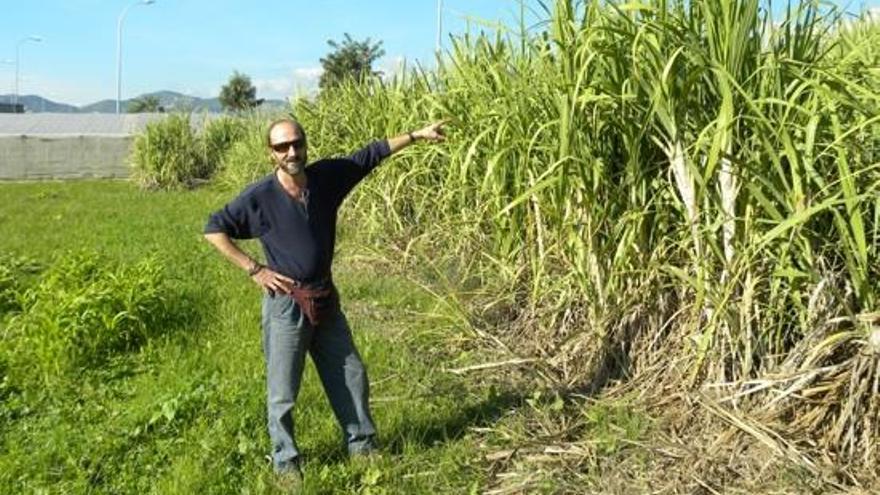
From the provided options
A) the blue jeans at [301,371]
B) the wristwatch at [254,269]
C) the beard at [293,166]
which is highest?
the beard at [293,166]

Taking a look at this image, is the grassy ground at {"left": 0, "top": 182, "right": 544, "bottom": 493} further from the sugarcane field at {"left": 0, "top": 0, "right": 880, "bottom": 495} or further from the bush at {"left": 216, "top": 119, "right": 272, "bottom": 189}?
the bush at {"left": 216, "top": 119, "right": 272, "bottom": 189}

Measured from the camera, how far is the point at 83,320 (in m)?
5.36

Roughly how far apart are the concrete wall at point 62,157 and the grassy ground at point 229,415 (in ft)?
66.5

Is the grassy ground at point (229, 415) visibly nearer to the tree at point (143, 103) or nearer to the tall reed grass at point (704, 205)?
the tall reed grass at point (704, 205)

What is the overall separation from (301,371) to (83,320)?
2546 mm

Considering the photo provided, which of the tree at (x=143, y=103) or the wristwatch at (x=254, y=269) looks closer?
the wristwatch at (x=254, y=269)

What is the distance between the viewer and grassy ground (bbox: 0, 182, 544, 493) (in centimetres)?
346

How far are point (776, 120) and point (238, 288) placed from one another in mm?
5003

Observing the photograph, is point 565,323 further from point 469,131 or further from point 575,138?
point 469,131

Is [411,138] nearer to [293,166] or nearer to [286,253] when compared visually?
[293,166]

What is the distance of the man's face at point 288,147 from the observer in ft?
10.8

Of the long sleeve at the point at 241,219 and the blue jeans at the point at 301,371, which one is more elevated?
the long sleeve at the point at 241,219

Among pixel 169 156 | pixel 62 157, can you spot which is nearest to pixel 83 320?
pixel 169 156

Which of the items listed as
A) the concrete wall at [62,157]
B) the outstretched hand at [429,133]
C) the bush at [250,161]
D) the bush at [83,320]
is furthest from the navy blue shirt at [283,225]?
the concrete wall at [62,157]
